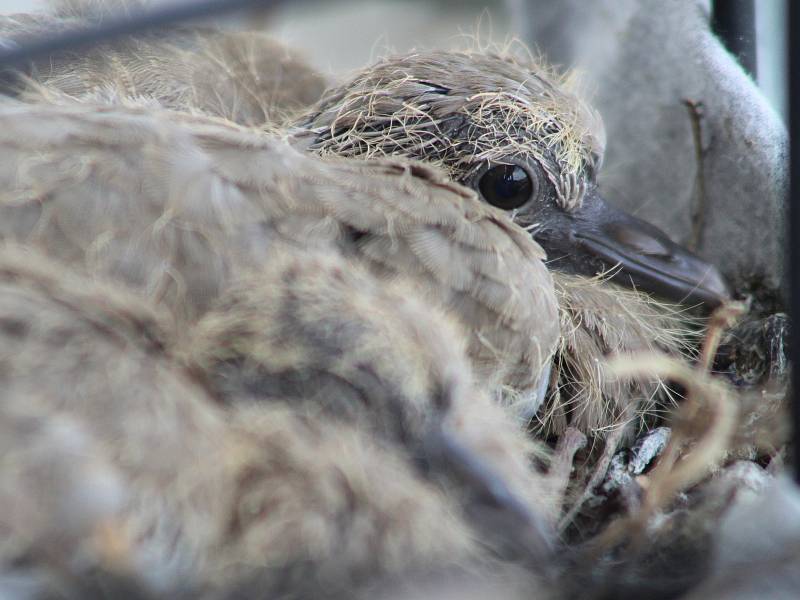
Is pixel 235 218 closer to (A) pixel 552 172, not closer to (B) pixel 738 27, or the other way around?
(A) pixel 552 172

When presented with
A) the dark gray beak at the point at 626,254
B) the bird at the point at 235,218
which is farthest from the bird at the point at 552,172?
the bird at the point at 235,218

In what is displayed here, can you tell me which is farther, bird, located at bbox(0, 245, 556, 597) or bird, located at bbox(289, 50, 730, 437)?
bird, located at bbox(289, 50, 730, 437)

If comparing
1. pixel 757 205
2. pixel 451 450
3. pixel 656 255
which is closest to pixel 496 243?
pixel 451 450

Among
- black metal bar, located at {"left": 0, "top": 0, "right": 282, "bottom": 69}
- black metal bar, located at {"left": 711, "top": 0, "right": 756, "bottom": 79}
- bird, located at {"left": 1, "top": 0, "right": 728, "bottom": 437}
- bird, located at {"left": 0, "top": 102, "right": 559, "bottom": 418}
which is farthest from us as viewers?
black metal bar, located at {"left": 711, "top": 0, "right": 756, "bottom": 79}

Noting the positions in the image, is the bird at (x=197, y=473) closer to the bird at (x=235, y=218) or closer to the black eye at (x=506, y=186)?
the bird at (x=235, y=218)

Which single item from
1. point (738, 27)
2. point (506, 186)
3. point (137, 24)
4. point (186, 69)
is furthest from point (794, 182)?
point (186, 69)

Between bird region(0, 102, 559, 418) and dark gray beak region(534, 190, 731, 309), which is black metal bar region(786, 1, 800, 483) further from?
dark gray beak region(534, 190, 731, 309)

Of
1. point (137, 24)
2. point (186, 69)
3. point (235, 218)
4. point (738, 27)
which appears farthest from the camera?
point (186, 69)

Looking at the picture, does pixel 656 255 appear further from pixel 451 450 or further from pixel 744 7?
pixel 451 450

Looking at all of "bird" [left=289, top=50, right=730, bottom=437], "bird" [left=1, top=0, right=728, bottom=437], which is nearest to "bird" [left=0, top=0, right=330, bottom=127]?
"bird" [left=1, top=0, right=728, bottom=437]
